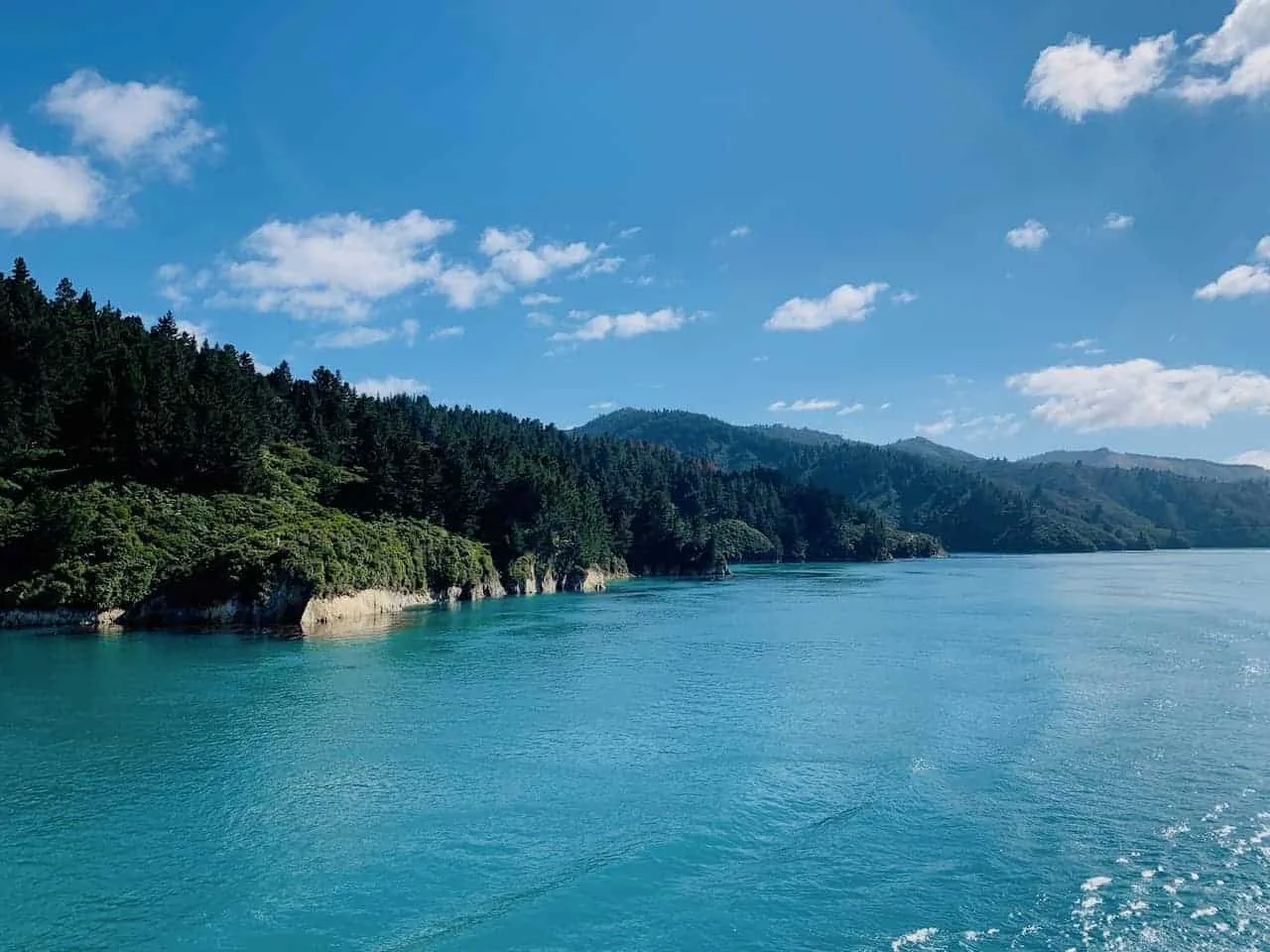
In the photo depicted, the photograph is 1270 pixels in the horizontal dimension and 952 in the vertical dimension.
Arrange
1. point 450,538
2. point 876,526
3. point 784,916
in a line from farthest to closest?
point 876,526 < point 450,538 < point 784,916

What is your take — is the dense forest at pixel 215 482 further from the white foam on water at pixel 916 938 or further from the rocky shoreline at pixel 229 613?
the white foam on water at pixel 916 938

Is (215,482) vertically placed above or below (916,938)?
above

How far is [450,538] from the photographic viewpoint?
8469 cm

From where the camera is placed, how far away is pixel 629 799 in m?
23.6

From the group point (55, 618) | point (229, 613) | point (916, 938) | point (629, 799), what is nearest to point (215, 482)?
point (229, 613)

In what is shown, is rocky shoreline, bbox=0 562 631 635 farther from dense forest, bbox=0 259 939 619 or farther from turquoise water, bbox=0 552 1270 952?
turquoise water, bbox=0 552 1270 952

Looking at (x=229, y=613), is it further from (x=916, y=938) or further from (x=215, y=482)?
(x=916, y=938)

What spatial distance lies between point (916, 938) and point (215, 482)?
236 feet

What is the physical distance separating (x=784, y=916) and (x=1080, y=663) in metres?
34.9

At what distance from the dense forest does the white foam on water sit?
166 ft

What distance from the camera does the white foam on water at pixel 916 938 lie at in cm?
1566

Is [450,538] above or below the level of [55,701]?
above

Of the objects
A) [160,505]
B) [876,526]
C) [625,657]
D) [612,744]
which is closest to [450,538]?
[160,505]

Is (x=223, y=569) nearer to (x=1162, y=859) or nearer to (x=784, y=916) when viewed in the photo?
(x=784, y=916)
